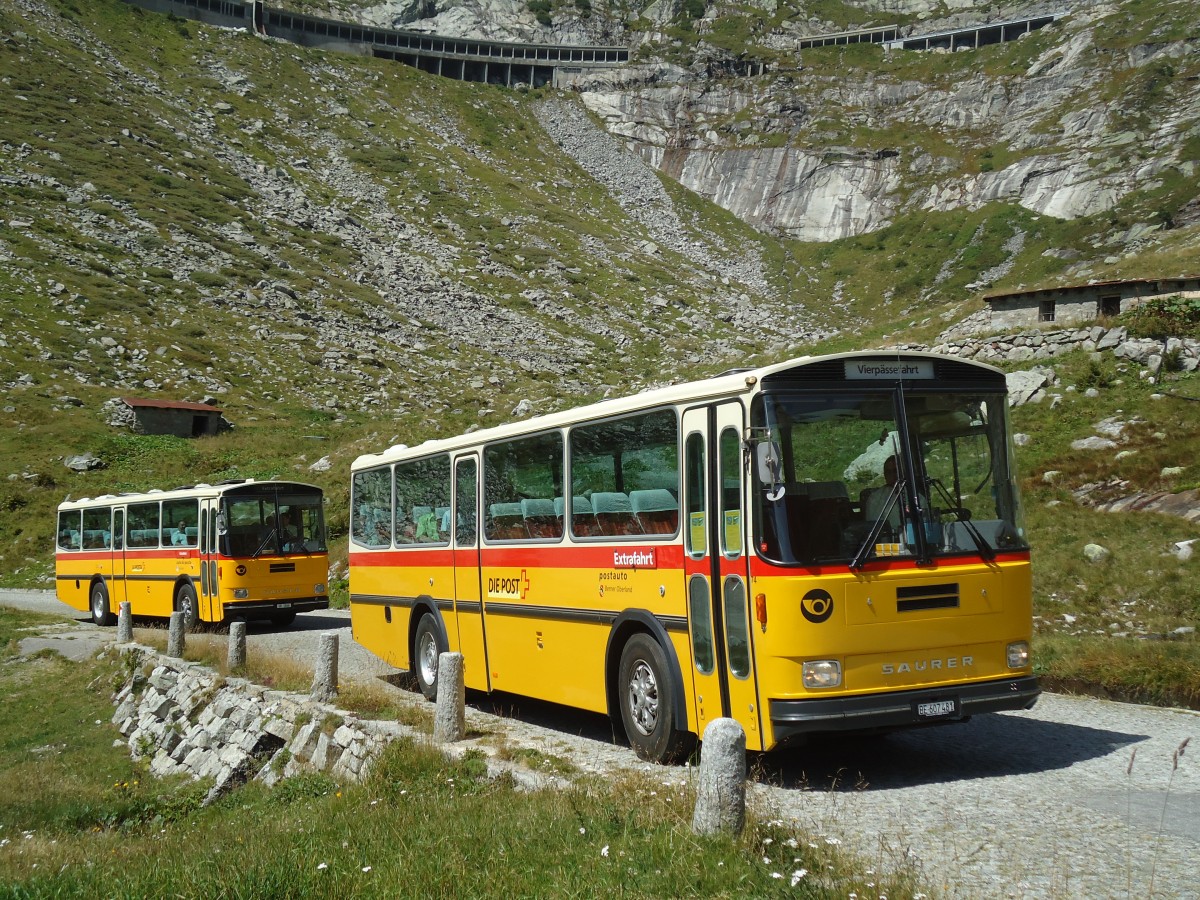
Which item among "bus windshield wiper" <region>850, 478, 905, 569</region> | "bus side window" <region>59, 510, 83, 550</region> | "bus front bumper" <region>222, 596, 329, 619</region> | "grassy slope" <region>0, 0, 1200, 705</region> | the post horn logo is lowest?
"bus front bumper" <region>222, 596, 329, 619</region>

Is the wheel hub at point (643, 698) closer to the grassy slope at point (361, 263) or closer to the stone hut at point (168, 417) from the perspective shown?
the grassy slope at point (361, 263)

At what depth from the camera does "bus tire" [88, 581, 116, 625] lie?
28.1 metres

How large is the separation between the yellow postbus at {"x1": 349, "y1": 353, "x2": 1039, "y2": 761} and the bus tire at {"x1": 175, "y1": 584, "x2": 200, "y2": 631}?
1531 cm

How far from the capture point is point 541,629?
11125 mm

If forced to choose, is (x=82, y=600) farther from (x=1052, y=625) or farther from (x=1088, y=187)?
(x=1088, y=187)

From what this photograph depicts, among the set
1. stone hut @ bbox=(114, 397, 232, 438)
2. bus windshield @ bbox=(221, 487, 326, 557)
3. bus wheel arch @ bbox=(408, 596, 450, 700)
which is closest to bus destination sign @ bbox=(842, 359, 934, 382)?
bus wheel arch @ bbox=(408, 596, 450, 700)

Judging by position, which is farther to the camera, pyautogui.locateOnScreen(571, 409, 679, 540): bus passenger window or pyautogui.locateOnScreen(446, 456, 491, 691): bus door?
pyautogui.locateOnScreen(446, 456, 491, 691): bus door

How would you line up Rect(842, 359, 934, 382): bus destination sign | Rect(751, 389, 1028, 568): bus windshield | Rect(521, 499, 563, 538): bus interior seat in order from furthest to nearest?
Rect(521, 499, 563, 538): bus interior seat, Rect(842, 359, 934, 382): bus destination sign, Rect(751, 389, 1028, 568): bus windshield

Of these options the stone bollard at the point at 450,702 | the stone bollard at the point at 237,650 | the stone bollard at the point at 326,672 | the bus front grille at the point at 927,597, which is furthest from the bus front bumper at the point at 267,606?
the bus front grille at the point at 927,597

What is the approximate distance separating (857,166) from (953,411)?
112m

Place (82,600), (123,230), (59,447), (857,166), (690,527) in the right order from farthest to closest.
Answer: (857,166)
(123,230)
(59,447)
(82,600)
(690,527)

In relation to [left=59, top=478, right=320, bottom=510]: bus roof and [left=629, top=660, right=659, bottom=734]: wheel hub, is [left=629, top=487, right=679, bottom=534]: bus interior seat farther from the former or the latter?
[left=59, top=478, right=320, bottom=510]: bus roof

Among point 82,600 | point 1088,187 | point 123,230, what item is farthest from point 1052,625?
point 1088,187

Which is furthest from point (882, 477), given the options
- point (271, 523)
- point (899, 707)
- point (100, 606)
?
point (100, 606)
